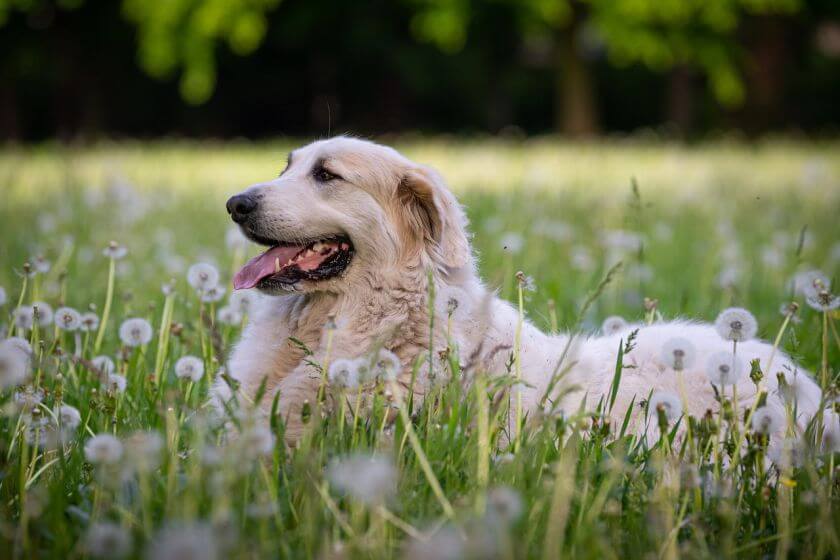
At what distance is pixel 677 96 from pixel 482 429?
30838mm

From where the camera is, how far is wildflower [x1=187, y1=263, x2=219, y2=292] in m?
3.47

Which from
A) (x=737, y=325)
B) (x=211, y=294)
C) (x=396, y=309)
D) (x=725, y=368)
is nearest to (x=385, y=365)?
(x=396, y=309)

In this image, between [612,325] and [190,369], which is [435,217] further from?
[190,369]

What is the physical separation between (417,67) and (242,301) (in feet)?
98.5

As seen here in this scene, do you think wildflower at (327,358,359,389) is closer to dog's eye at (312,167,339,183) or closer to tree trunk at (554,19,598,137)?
dog's eye at (312,167,339,183)

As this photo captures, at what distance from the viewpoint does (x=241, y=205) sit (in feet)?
11.5

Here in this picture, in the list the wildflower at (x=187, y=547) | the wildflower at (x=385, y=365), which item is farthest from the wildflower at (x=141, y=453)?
the wildflower at (x=385, y=365)

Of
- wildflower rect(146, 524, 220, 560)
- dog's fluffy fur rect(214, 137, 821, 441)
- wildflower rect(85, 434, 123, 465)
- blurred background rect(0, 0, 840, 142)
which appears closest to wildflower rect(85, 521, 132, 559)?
wildflower rect(146, 524, 220, 560)

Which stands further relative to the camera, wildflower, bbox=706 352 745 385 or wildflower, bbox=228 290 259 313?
wildflower, bbox=228 290 259 313

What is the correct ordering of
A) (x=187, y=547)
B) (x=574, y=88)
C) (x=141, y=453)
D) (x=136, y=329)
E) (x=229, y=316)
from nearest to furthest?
(x=187, y=547)
(x=141, y=453)
(x=136, y=329)
(x=229, y=316)
(x=574, y=88)

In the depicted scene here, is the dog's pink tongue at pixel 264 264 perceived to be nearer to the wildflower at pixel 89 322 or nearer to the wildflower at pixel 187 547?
the wildflower at pixel 89 322

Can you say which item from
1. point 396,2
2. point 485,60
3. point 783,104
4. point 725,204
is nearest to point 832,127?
point 783,104

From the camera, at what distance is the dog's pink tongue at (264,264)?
11.6ft

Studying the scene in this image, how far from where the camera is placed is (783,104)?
3198 centimetres
